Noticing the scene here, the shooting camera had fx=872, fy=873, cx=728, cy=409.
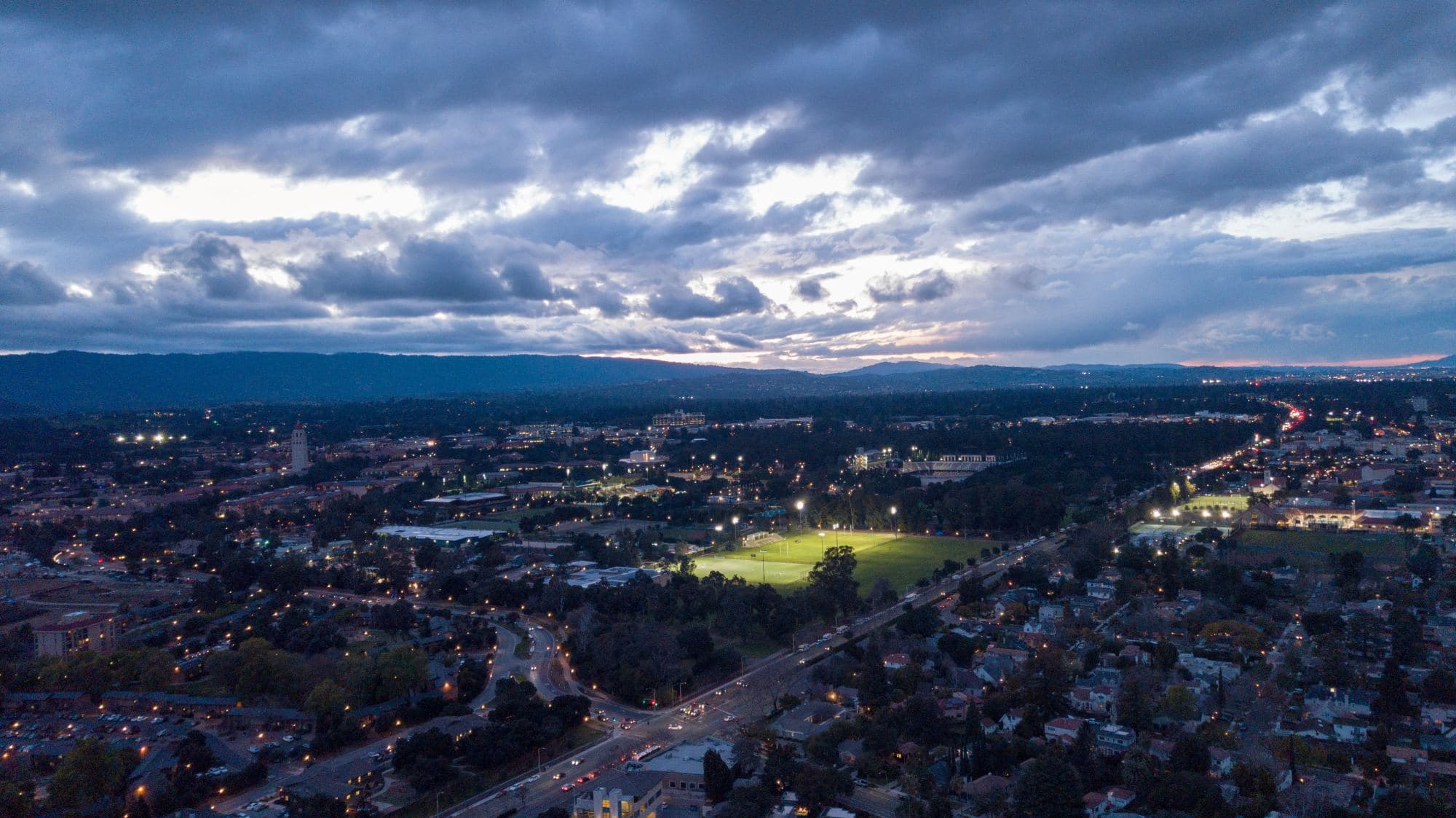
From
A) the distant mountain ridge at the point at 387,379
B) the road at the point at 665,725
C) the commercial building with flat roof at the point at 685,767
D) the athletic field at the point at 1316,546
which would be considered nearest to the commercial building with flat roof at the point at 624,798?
the commercial building with flat roof at the point at 685,767

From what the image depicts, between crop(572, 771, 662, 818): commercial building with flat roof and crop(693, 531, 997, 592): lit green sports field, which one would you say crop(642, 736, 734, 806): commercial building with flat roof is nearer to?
crop(572, 771, 662, 818): commercial building with flat roof

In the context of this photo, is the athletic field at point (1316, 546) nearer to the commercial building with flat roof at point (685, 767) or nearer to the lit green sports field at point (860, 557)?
the lit green sports field at point (860, 557)

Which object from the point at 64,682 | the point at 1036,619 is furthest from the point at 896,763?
the point at 64,682

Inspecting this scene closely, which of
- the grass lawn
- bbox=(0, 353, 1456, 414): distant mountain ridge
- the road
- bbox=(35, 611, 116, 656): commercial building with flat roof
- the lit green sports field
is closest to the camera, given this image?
the road

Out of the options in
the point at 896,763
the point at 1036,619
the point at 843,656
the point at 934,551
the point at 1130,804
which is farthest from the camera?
the point at 934,551

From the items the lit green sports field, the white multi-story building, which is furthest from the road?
the white multi-story building

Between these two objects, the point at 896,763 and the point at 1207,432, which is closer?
the point at 896,763

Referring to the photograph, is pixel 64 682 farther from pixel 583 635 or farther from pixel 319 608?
pixel 583 635
